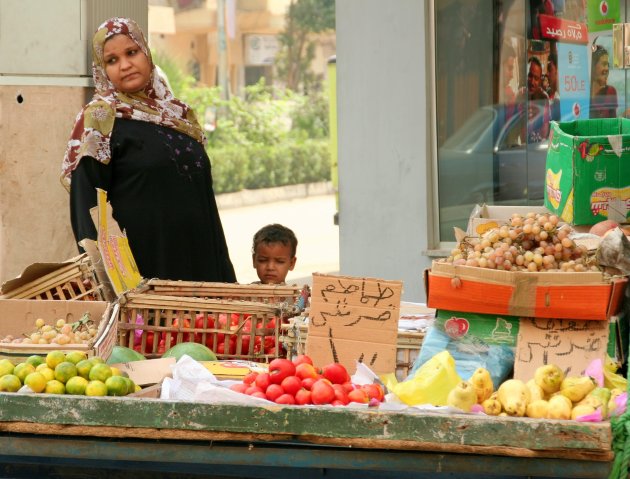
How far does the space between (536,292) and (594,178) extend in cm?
116

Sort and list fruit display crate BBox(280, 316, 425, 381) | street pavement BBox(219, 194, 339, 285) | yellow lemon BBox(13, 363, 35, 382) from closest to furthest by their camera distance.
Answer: yellow lemon BBox(13, 363, 35, 382) → fruit display crate BBox(280, 316, 425, 381) → street pavement BBox(219, 194, 339, 285)

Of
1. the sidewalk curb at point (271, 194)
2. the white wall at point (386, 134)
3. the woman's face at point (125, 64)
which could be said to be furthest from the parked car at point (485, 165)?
the sidewalk curb at point (271, 194)

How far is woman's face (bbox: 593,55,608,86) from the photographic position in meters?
7.57

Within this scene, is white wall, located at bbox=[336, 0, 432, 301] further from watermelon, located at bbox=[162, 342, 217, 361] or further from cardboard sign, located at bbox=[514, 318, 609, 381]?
cardboard sign, located at bbox=[514, 318, 609, 381]

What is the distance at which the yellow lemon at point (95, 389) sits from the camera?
3.31m

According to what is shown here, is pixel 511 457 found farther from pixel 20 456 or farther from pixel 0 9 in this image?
pixel 0 9

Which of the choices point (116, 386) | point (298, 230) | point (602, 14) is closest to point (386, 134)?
Result: point (602, 14)

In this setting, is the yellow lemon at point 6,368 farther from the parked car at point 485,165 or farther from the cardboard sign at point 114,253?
the parked car at point 485,165

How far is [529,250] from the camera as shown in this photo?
12.5ft

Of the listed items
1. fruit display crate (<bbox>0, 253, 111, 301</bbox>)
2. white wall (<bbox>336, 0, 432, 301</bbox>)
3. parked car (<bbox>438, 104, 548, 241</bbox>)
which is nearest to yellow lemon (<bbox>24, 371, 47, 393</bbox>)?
fruit display crate (<bbox>0, 253, 111, 301</bbox>)

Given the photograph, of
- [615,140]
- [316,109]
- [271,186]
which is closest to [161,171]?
[615,140]

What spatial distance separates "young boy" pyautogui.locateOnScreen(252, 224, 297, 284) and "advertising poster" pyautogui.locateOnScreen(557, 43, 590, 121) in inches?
105

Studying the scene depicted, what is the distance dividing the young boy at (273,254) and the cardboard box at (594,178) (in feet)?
5.12

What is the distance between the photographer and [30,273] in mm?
4496
